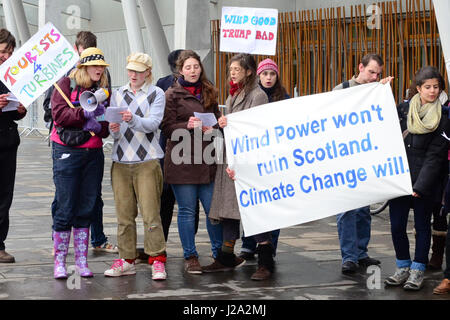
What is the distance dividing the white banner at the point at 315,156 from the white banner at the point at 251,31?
2.99 meters

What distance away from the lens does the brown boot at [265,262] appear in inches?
264

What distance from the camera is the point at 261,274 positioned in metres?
6.69

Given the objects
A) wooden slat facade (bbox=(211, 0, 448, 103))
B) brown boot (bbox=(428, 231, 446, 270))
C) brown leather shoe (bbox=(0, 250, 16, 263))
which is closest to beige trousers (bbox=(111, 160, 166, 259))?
brown leather shoe (bbox=(0, 250, 16, 263))

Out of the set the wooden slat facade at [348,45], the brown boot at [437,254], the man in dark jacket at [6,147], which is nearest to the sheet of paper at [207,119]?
the man in dark jacket at [6,147]

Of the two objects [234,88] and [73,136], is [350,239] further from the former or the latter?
[73,136]

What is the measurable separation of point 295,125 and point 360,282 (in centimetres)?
139

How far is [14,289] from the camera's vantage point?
619cm

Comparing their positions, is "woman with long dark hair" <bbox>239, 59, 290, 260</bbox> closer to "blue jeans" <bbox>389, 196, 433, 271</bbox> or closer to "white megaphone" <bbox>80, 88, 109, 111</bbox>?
"blue jeans" <bbox>389, 196, 433, 271</bbox>

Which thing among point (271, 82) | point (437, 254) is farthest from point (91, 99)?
point (437, 254)

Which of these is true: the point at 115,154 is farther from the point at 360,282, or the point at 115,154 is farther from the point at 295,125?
the point at 360,282

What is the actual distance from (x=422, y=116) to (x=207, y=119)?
68.3 inches

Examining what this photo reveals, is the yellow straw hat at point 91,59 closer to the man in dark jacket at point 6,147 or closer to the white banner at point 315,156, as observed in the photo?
the man in dark jacket at point 6,147

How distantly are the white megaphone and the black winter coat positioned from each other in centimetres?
250
